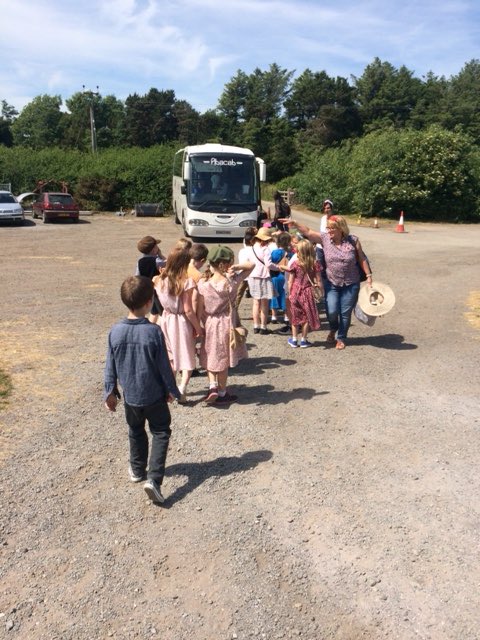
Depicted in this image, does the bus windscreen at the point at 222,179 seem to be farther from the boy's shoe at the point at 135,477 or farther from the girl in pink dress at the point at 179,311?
the boy's shoe at the point at 135,477

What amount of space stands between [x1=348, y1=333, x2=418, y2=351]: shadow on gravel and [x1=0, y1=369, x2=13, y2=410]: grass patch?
4.50 metres

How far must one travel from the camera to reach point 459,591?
3.16 meters

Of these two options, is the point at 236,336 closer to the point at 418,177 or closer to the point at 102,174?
the point at 418,177

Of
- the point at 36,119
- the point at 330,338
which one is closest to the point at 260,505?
the point at 330,338

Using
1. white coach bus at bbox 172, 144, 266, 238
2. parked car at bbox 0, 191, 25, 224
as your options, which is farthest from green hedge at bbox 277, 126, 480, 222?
parked car at bbox 0, 191, 25, 224

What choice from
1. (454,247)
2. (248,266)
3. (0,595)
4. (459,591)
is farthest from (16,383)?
(454,247)

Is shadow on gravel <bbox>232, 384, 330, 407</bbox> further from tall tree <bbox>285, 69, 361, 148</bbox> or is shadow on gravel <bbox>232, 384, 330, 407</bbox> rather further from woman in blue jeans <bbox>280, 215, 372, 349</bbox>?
tall tree <bbox>285, 69, 361, 148</bbox>

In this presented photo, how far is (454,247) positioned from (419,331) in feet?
40.4

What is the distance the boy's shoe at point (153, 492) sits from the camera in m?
3.95

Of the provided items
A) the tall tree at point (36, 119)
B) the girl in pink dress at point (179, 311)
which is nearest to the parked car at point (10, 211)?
the girl in pink dress at point (179, 311)

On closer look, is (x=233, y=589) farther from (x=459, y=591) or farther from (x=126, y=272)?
(x=126, y=272)

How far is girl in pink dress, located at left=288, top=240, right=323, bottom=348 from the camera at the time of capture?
756 cm

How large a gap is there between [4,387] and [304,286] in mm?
3902

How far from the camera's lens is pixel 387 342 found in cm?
825
